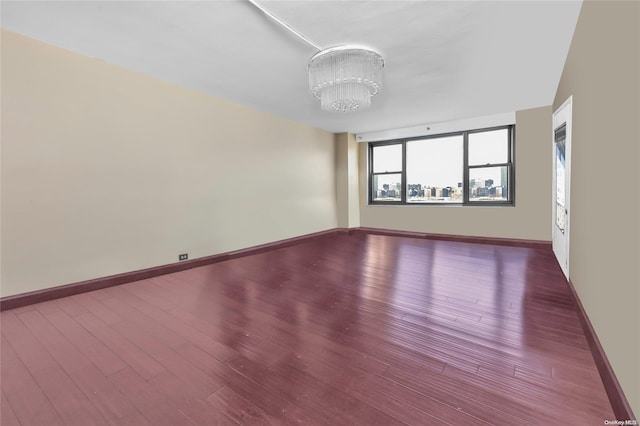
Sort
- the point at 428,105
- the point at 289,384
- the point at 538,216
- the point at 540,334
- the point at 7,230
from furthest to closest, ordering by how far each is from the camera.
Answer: the point at 538,216
the point at 428,105
the point at 7,230
the point at 540,334
the point at 289,384

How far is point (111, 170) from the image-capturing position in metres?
2.99

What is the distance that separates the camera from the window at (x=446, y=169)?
16.9 ft

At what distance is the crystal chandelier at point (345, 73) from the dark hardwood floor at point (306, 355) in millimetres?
1978

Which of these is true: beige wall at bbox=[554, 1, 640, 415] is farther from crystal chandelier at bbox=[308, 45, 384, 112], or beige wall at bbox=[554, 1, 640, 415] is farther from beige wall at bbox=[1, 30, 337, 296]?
beige wall at bbox=[1, 30, 337, 296]

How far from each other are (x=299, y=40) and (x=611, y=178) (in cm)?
242

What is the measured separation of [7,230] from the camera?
2.38 meters

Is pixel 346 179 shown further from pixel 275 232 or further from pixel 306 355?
pixel 306 355

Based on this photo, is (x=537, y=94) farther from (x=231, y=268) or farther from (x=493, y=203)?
(x=231, y=268)

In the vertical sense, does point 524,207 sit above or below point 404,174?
below

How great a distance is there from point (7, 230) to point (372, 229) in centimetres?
585

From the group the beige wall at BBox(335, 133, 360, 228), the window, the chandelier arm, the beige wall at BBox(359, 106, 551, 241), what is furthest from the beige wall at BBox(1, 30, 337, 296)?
the beige wall at BBox(359, 106, 551, 241)

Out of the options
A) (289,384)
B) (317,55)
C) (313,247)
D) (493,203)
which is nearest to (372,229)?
(313,247)

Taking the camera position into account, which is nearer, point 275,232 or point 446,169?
point 275,232

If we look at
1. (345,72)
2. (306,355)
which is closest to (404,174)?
(345,72)
